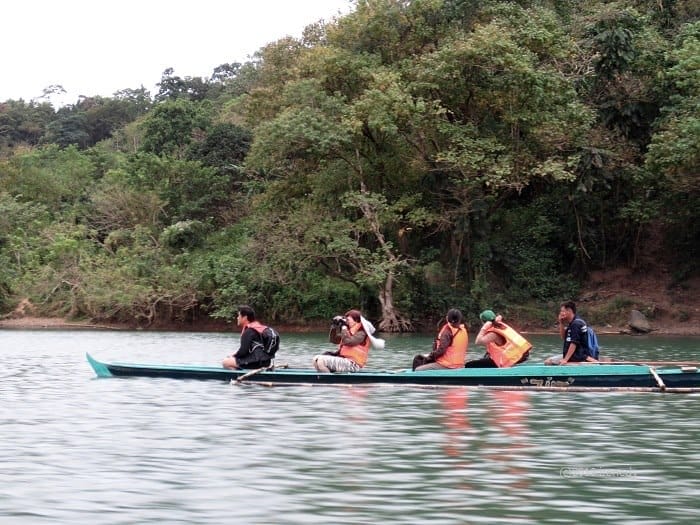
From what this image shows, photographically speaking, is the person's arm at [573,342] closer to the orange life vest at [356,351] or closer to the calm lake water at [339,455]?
the calm lake water at [339,455]

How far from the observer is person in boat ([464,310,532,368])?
16391 millimetres

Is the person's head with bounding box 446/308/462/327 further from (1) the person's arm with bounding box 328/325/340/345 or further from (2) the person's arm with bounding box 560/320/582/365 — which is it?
(1) the person's arm with bounding box 328/325/340/345

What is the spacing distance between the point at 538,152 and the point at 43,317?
20320 millimetres

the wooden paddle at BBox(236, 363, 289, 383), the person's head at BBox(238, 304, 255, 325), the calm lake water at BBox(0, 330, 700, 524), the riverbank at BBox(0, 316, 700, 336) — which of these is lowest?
the calm lake water at BBox(0, 330, 700, 524)

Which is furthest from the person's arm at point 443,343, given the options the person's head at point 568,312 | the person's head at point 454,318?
the person's head at point 568,312

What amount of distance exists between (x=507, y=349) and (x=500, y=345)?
0.39 ft

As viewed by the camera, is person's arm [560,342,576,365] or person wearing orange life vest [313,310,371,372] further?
person wearing orange life vest [313,310,371,372]

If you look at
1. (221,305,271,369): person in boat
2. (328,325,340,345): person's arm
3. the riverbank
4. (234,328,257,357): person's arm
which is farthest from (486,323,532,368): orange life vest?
the riverbank

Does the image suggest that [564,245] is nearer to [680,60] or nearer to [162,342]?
[680,60]

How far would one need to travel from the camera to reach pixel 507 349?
16531mm

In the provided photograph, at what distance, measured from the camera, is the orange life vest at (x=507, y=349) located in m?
16.5

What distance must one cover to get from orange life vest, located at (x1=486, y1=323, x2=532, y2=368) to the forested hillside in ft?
58.8

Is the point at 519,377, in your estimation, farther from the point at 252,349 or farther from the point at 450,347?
the point at 252,349

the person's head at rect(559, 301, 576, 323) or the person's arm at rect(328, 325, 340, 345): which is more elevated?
the person's head at rect(559, 301, 576, 323)
